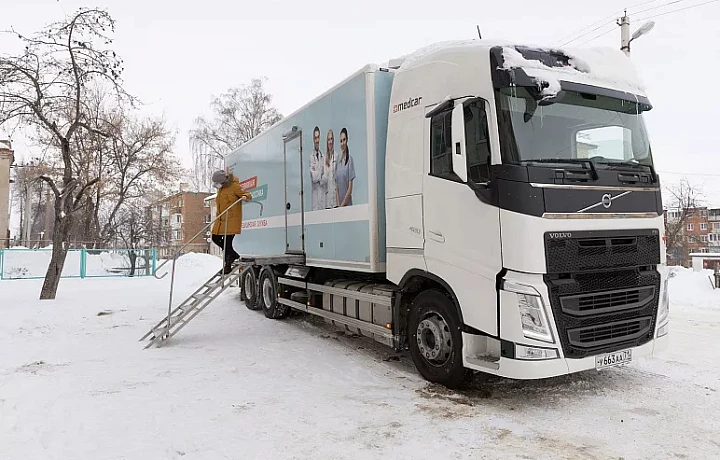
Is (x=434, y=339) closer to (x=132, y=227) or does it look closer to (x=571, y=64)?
(x=571, y=64)

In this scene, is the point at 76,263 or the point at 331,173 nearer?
the point at 331,173

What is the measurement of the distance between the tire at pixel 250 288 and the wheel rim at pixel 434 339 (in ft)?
19.3

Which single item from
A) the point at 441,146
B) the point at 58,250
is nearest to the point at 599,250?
the point at 441,146


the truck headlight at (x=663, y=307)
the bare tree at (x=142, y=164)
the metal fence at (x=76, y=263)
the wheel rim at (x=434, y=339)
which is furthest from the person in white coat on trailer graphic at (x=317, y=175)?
the bare tree at (x=142, y=164)

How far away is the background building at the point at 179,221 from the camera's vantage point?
3292 centimetres

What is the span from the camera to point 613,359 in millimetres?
4422

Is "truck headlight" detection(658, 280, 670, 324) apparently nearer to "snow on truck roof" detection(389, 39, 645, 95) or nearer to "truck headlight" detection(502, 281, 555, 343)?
"truck headlight" detection(502, 281, 555, 343)

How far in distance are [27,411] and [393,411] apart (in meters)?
3.21

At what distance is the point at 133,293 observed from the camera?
14.6 m

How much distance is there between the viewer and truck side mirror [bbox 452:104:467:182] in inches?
178

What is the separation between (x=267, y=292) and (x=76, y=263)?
12.9 meters

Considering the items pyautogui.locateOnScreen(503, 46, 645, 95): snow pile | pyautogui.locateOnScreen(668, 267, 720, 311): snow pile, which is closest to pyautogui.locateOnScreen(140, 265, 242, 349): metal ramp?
pyautogui.locateOnScreen(503, 46, 645, 95): snow pile

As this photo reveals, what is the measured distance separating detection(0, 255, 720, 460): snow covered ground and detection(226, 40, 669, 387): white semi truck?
451mm

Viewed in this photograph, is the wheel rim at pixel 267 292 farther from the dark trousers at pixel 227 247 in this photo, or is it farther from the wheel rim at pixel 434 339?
the wheel rim at pixel 434 339
